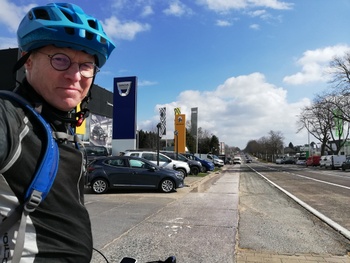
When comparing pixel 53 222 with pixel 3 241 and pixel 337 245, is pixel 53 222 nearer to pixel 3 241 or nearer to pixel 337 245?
pixel 3 241

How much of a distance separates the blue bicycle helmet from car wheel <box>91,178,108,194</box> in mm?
12863

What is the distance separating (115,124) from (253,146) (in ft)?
548

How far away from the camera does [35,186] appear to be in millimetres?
1269

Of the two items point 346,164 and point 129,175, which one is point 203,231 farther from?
point 346,164

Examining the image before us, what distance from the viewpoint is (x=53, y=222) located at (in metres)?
1.39

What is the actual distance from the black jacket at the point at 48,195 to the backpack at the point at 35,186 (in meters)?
0.02

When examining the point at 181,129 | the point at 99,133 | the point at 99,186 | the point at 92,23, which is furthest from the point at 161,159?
the point at 99,133

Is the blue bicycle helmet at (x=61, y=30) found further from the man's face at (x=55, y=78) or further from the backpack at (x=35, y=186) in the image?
the backpack at (x=35, y=186)

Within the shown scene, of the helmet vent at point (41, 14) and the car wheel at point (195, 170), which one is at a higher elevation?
the helmet vent at point (41, 14)

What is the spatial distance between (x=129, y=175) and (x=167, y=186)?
5.52ft

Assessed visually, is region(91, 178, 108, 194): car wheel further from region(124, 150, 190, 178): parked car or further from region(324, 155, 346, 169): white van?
region(324, 155, 346, 169): white van

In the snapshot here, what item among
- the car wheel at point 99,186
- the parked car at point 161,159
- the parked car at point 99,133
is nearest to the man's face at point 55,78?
the car wheel at point 99,186

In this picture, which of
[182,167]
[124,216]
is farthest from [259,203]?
[182,167]

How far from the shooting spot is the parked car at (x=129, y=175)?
14.3 metres
